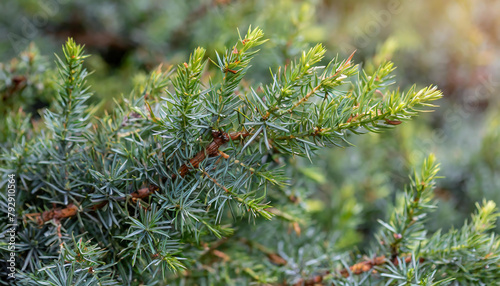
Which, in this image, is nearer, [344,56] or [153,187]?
[153,187]

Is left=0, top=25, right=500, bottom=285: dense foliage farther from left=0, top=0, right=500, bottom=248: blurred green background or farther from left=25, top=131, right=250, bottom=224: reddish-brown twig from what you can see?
left=0, top=0, right=500, bottom=248: blurred green background

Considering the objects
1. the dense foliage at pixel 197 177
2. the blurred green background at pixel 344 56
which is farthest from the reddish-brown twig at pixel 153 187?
the blurred green background at pixel 344 56

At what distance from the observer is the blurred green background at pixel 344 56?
644 millimetres

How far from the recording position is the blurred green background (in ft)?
2.11

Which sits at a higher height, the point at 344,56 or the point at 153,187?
the point at 344,56

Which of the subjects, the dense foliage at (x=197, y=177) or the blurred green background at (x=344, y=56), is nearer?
the dense foliage at (x=197, y=177)

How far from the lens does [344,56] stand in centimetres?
86

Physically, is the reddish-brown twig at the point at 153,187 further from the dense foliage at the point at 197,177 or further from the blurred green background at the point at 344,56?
the blurred green background at the point at 344,56

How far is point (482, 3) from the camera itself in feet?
3.64

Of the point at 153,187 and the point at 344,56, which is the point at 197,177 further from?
the point at 344,56

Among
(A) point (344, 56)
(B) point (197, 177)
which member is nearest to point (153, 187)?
(B) point (197, 177)

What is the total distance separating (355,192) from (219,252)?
37 cm

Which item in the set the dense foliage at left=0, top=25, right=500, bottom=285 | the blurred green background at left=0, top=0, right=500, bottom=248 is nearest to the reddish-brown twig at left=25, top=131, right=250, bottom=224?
the dense foliage at left=0, top=25, right=500, bottom=285

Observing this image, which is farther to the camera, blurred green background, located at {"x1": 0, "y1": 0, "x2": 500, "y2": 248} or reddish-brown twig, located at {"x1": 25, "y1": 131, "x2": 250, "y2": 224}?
blurred green background, located at {"x1": 0, "y1": 0, "x2": 500, "y2": 248}
